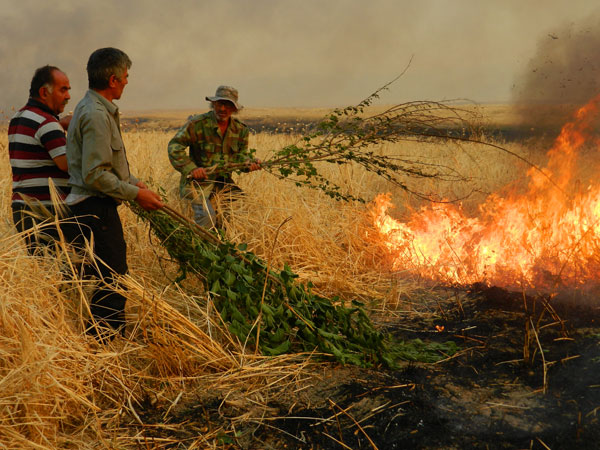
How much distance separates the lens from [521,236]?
5.36 meters

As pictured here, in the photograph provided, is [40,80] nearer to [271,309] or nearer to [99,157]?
[99,157]

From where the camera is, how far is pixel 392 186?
867 centimetres

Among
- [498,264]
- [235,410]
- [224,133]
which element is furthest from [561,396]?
[224,133]

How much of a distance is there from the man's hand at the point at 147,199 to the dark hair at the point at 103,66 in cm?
80

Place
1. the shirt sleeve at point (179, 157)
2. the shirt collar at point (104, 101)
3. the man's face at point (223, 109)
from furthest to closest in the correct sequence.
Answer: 1. the man's face at point (223, 109)
2. the shirt sleeve at point (179, 157)
3. the shirt collar at point (104, 101)

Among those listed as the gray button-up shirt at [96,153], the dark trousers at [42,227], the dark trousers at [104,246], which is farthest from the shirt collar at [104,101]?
the dark trousers at [42,227]

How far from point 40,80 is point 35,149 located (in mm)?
568

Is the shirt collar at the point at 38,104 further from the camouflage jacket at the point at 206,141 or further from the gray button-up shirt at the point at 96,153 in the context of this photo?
the camouflage jacket at the point at 206,141

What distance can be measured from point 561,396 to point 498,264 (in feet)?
8.15

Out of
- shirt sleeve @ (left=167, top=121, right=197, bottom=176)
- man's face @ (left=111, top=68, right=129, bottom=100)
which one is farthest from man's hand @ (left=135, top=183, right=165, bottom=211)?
shirt sleeve @ (left=167, top=121, right=197, bottom=176)

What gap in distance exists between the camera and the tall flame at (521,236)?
4.80 m

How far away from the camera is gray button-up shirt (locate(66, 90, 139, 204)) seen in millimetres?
3092

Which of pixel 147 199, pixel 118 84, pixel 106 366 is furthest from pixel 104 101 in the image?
pixel 106 366

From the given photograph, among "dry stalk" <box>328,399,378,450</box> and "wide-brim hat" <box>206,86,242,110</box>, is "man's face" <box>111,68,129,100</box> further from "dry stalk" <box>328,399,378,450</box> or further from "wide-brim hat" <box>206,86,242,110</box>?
"dry stalk" <box>328,399,378,450</box>
